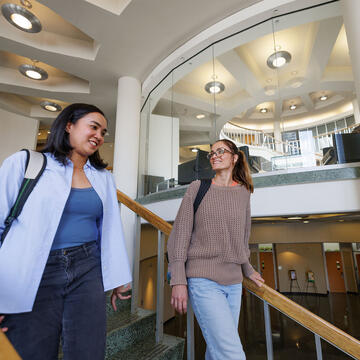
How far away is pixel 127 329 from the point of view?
1.82 metres

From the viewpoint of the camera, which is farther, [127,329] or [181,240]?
[127,329]

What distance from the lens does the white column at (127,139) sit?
4.94m

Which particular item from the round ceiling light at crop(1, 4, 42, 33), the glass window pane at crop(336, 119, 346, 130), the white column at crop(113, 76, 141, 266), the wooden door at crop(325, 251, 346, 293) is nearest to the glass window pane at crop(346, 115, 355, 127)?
the glass window pane at crop(336, 119, 346, 130)

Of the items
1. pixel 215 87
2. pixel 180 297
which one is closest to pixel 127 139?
pixel 215 87

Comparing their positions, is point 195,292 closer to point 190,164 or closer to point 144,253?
point 190,164

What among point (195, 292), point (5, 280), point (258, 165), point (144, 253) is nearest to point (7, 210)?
point (5, 280)

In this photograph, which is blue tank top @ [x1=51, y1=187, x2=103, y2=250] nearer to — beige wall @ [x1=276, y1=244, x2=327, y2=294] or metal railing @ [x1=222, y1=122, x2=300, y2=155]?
metal railing @ [x1=222, y1=122, x2=300, y2=155]

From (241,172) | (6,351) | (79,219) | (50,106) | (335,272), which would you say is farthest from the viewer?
(335,272)

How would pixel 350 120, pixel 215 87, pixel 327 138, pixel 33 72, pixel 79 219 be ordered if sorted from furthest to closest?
pixel 33 72 < pixel 215 87 < pixel 350 120 < pixel 327 138 < pixel 79 219

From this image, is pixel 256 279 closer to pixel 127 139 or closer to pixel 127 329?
pixel 127 329

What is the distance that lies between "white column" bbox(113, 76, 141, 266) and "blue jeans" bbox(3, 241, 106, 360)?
365 centimetres

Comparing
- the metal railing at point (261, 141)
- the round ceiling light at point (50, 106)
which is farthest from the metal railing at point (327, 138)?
the round ceiling light at point (50, 106)

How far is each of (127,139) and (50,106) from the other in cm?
383

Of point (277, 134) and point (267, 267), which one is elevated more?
point (277, 134)
